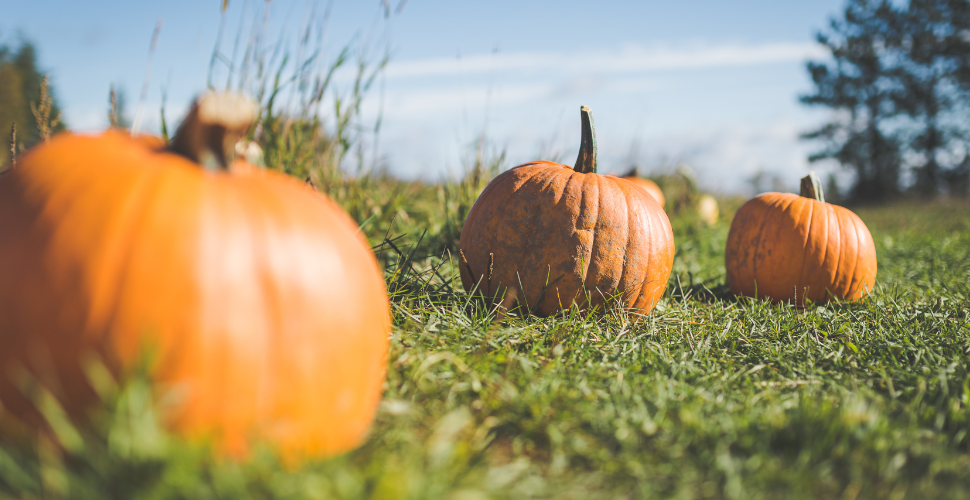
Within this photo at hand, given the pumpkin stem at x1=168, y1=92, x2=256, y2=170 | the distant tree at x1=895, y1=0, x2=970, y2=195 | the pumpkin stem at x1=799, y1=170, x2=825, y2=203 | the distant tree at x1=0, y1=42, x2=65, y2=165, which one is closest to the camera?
the pumpkin stem at x1=168, y1=92, x2=256, y2=170

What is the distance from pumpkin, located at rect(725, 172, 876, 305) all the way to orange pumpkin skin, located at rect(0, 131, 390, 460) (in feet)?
8.78

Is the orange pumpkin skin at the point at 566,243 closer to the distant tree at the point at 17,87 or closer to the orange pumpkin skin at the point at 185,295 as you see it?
the orange pumpkin skin at the point at 185,295

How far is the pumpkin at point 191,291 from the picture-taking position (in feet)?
3.41

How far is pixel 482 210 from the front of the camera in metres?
2.51

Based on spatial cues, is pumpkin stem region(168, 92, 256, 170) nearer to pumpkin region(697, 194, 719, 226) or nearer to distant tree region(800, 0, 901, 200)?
pumpkin region(697, 194, 719, 226)

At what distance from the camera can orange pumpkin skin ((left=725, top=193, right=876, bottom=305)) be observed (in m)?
3.15

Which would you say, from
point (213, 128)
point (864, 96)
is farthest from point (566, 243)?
point (864, 96)

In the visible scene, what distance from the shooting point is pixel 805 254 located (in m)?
3.14

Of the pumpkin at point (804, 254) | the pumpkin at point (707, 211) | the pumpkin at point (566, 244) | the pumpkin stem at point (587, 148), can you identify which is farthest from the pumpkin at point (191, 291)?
the pumpkin at point (707, 211)

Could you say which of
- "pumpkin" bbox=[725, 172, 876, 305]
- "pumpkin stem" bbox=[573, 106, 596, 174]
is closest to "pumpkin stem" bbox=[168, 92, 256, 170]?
"pumpkin stem" bbox=[573, 106, 596, 174]

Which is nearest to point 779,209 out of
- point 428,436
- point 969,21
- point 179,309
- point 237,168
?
point 428,436

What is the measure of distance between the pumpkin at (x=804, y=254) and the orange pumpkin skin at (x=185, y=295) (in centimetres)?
268

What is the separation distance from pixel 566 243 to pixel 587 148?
1.96 feet

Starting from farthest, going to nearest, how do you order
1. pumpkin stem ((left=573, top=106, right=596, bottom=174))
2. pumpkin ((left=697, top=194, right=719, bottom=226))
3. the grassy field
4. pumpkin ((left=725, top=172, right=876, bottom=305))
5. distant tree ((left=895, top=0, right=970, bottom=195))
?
distant tree ((left=895, top=0, right=970, bottom=195))
pumpkin ((left=697, top=194, right=719, bottom=226))
pumpkin ((left=725, top=172, right=876, bottom=305))
pumpkin stem ((left=573, top=106, right=596, bottom=174))
the grassy field
